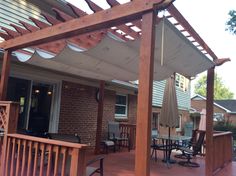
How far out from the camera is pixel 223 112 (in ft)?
114

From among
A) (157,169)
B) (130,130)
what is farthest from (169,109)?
(130,130)

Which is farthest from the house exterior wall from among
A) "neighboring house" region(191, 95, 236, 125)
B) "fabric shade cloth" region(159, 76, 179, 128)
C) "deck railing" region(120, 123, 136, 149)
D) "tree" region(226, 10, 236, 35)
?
"fabric shade cloth" region(159, 76, 179, 128)

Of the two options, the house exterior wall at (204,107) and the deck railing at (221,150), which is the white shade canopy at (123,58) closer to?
the deck railing at (221,150)

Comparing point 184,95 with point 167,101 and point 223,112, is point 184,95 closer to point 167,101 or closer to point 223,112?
point 167,101

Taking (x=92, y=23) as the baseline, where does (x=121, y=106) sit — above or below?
below

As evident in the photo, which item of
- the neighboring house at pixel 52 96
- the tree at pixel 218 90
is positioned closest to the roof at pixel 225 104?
the tree at pixel 218 90

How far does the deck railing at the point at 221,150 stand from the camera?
7.13 metres

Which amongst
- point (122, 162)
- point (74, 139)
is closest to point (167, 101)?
point (122, 162)

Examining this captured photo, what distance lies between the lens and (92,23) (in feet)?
12.4

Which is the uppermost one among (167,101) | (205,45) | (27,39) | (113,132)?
(205,45)

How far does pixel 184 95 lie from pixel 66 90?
13.8 m

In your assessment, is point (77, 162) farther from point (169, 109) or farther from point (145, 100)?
point (169, 109)

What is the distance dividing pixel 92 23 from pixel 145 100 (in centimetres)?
141

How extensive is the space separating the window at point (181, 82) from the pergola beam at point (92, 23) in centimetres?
1519
